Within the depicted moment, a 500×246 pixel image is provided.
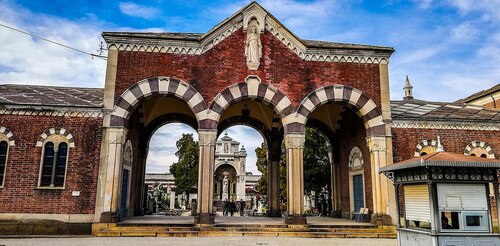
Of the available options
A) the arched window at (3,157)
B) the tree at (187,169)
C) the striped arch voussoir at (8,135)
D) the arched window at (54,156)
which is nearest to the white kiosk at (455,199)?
the arched window at (54,156)

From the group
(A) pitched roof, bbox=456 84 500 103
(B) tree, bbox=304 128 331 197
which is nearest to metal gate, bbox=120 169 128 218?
(B) tree, bbox=304 128 331 197

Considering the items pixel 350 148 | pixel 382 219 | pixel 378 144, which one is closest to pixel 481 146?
pixel 378 144

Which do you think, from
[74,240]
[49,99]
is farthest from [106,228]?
[49,99]

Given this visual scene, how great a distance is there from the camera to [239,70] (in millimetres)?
16844

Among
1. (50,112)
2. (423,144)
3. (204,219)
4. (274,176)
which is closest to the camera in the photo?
(204,219)

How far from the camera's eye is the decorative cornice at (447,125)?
17812mm

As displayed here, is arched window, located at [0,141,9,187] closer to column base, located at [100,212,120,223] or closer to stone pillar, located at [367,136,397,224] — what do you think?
column base, located at [100,212,120,223]

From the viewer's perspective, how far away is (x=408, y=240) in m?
10.3

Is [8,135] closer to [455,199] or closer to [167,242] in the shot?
[167,242]

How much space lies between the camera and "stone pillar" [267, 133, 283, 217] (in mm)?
22156

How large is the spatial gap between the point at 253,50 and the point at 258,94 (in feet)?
6.35

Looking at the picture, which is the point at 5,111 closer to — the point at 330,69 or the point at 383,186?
the point at 330,69

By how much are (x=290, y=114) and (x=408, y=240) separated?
761 centimetres

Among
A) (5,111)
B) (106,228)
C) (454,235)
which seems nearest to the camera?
(454,235)
